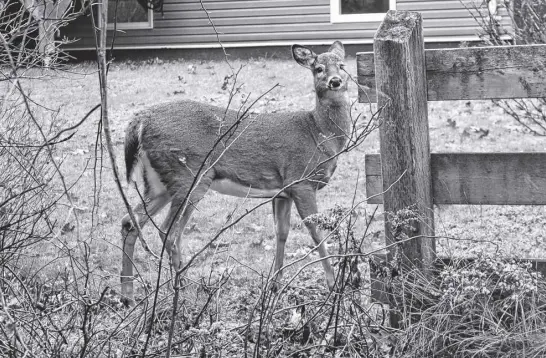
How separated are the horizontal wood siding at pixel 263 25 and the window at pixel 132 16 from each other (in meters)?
0.13

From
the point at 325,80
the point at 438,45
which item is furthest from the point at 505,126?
the point at 438,45

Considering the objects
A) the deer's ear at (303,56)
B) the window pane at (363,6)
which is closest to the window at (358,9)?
the window pane at (363,6)

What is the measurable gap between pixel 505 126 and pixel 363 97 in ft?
22.7

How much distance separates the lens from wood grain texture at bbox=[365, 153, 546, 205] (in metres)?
4.41

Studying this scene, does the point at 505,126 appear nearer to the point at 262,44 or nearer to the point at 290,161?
the point at 290,161

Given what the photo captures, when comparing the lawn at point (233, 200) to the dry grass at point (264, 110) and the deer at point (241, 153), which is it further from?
the deer at point (241, 153)

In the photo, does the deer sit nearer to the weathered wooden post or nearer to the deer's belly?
the deer's belly

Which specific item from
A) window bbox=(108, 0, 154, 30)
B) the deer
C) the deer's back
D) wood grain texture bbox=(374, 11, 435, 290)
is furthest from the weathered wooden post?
window bbox=(108, 0, 154, 30)

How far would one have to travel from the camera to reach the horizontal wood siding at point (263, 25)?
17203 mm

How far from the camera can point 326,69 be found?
678 cm

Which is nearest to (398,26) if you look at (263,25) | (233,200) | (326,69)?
(326,69)

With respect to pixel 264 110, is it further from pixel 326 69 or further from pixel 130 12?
pixel 130 12

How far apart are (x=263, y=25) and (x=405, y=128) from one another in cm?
1403

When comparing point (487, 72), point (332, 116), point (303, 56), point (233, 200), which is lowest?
point (233, 200)
